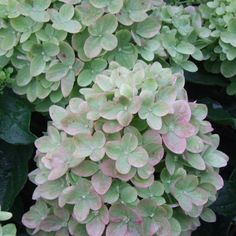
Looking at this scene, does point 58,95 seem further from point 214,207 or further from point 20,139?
point 214,207

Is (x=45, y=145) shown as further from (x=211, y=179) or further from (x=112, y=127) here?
(x=211, y=179)

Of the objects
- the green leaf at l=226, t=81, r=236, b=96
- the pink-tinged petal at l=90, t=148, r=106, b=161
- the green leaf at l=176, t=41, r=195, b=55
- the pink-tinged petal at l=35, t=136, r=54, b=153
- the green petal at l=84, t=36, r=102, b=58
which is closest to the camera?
the pink-tinged petal at l=90, t=148, r=106, b=161

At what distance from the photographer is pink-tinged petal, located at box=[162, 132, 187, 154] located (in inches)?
50.4

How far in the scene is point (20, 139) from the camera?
1542mm

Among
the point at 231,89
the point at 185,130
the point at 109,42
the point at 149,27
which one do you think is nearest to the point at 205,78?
the point at 231,89

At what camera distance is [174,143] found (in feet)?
4.22

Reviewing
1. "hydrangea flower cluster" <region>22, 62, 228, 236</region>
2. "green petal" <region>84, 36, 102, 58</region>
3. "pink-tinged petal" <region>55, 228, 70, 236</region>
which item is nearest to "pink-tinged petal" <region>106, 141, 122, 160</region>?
"hydrangea flower cluster" <region>22, 62, 228, 236</region>

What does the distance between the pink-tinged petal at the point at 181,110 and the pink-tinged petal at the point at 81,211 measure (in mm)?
264

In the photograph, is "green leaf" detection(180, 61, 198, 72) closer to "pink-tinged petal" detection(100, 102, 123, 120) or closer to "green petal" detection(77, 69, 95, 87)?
"green petal" detection(77, 69, 95, 87)

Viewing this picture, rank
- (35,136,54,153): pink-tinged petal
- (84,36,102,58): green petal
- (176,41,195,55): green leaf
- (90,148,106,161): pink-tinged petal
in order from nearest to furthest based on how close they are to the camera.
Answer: (90,148,106,161): pink-tinged petal < (35,136,54,153): pink-tinged petal < (84,36,102,58): green petal < (176,41,195,55): green leaf

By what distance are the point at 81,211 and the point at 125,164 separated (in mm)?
129

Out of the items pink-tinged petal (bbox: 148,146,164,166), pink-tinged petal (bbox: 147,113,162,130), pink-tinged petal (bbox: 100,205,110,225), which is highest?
pink-tinged petal (bbox: 147,113,162,130)

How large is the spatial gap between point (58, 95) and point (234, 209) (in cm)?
55

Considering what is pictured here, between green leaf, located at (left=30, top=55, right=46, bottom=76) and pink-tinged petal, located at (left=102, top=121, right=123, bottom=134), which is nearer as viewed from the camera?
pink-tinged petal, located at (left=102, top=121, right=123, bottom=134)
